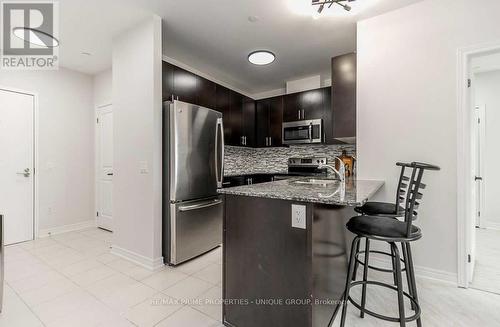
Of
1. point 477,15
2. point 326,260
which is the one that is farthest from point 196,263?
→ point 477,15

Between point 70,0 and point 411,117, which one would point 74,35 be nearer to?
point 70,0

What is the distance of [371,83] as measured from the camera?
257 cm

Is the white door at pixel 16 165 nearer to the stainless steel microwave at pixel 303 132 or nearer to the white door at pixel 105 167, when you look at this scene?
the white door at pixel 105 167

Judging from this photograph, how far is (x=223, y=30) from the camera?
2820 mm

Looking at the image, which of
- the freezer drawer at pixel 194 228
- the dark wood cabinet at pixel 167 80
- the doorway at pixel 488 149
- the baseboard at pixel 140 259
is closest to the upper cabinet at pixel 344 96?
the freezer drawer at pixel 194 228

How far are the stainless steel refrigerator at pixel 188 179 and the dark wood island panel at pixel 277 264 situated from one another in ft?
3.84

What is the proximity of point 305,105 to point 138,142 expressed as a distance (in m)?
2.78

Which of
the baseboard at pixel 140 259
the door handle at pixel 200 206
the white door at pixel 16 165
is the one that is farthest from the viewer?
the white door at pixel 16 165

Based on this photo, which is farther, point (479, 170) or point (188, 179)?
point (479, 170)

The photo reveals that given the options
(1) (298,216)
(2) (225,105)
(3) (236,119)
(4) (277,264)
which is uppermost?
(2) (225,105)

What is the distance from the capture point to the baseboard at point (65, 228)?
143 inches

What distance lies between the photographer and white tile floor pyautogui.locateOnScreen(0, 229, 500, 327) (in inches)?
67.1

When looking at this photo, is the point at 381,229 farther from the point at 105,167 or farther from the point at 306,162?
the point at 105,167

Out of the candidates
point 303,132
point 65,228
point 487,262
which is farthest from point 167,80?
point 487,262
